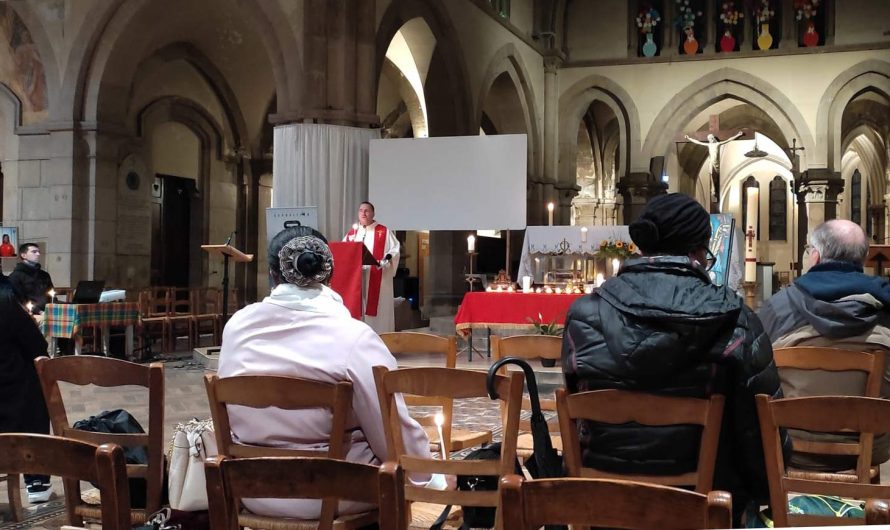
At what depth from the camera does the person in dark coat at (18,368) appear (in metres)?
4.08

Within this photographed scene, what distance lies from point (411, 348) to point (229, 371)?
1.04m

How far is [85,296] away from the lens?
9.57 metres

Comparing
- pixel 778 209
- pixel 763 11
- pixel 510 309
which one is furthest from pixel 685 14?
pixel 510 309

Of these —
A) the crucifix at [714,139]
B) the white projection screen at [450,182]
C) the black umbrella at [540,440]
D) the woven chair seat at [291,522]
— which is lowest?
the woven chair seat at [291,522]

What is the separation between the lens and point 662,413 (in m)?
2.19

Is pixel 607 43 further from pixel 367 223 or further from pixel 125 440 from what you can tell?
pixel 125 440

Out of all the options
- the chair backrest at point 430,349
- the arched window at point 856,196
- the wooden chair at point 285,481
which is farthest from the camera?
the arched window at point 856,196

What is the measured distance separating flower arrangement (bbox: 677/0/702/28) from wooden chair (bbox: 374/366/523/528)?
19.1 meters

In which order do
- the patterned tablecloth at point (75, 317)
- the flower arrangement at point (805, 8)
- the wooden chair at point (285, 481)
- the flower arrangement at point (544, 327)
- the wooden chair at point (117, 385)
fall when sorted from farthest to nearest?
the flower arrangement at point (805, 8) → the patterned tablecloth at point (75, 317) → the flower arrangement at point (544, 327) → the wooden chair at point (117, 385) → the wooden chair at point (285, 481)

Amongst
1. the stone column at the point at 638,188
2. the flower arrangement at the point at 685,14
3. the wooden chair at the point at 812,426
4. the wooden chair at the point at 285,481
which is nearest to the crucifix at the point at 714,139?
the stone column at the point at 638,188

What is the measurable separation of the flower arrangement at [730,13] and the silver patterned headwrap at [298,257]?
18.9 m

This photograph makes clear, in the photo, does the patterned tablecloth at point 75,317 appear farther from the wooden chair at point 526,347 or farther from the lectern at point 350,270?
the wooden chair at point 526,347

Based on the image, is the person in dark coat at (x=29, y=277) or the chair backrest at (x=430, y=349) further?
the person in dark coat at (x=29, y=277)

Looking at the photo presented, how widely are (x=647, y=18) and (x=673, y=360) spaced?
63.1 feet
